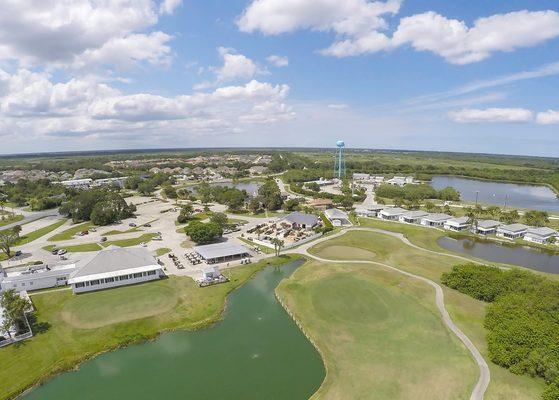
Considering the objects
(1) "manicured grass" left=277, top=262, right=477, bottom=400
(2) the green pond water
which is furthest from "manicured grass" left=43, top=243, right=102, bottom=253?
(1) "manicured grass" left=277, top=262, right=477, bottom=400

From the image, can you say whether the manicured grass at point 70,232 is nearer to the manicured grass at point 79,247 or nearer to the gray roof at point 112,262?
the manicured grass at point 79,247

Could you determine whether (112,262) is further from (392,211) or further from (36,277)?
(392,211)

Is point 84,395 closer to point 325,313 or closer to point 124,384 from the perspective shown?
point 124,384

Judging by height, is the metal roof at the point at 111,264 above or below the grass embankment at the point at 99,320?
above

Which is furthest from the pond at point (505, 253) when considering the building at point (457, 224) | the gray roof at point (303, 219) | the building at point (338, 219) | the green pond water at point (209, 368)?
the green pond water at point (209, 368)

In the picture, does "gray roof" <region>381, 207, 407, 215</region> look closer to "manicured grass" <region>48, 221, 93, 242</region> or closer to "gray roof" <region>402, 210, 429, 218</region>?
"gray roof" <region>402, 210, 429, 218</region>
